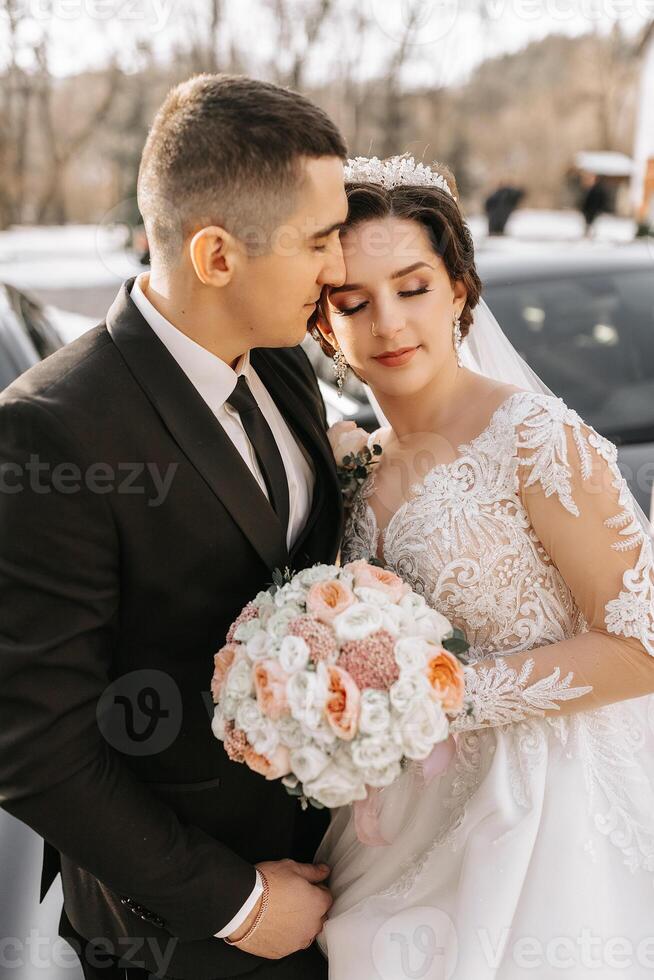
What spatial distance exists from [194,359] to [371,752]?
762mm

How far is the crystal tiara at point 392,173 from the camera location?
1965mm

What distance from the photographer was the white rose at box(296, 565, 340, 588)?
1.52 metres

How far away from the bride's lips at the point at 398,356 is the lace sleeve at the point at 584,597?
350mm

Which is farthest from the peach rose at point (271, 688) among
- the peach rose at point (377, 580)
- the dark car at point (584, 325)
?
the dark car at point (584, 325)

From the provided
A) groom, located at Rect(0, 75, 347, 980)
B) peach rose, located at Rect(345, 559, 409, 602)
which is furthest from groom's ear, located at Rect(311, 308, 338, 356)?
peach rose, located at Rect(345, 559, 409, 602)

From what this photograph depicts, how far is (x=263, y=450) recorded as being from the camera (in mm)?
1728

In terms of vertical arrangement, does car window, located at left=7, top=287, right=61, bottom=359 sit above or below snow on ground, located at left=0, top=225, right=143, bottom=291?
above

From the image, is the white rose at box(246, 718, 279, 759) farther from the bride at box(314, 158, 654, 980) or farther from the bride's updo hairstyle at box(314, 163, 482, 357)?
the bride's updo hairstyle at box(314, 163, 482, 357)

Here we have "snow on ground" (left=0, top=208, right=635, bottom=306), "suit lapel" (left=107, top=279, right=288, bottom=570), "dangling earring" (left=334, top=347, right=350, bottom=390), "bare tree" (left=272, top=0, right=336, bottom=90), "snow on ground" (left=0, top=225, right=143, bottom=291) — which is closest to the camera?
"suit lapel" (left=107, top=279, right=288, bottom=570)

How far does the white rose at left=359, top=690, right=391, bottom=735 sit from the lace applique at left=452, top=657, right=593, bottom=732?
0.34 m

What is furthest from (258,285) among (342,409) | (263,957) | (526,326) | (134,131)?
(134,131)

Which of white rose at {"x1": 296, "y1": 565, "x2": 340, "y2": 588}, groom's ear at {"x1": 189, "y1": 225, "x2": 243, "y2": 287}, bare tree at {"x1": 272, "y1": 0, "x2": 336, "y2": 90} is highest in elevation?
bare tree at {"x1": 272, "y1": 0, "x2": 336, "y2": 90}

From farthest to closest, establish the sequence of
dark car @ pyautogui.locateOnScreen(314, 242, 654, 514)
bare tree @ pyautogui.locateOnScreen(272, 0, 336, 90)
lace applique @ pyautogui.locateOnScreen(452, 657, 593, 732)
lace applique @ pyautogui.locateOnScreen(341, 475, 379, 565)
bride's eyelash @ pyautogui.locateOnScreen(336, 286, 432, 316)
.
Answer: bare tree @ pyautogui.locateOnScreen(272, 0, 336, 90) → dark car @ pyautogui.locateOnScreen(314, 242, 654, 514) → lace applique @ pyautogui.locateOnScreen(341, 475, 379, 565) → bride's eyelash @ pyautogui.locateOnScreen(336, 286, 432, 316) → lace applique @ pyautogui.locateOnScreen(452, 657, 593, 732)

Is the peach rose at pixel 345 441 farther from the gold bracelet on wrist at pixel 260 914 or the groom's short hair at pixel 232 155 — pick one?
the gold bracelet on wrist at pixel 260 914
